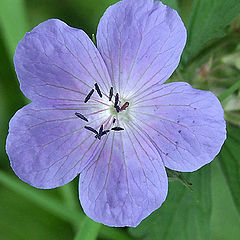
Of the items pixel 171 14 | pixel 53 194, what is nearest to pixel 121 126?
pixel 171 14

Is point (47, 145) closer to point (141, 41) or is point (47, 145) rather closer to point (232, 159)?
point (141, 41)

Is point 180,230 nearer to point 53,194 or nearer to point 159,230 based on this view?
point 159,230

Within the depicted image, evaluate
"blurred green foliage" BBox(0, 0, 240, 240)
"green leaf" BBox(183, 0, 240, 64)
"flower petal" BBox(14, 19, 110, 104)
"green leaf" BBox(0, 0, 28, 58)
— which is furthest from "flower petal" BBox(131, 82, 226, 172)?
"green leaf" BBox(0, 0, 28, 58)

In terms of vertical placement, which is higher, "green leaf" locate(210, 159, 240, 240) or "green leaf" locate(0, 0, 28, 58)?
"green leaf" locate(0, 0, 28, 58)

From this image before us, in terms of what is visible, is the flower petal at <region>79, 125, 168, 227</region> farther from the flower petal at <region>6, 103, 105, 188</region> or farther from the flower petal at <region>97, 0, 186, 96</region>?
the flower petal at <region>97, 0, 186, 96</region>

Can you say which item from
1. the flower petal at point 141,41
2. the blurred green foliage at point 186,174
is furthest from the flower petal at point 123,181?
the blurred green foliage at point 186,174

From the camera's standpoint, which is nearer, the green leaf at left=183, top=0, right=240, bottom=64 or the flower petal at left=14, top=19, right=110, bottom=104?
the flower petal at left=14, top=19, right=110, bottom=104

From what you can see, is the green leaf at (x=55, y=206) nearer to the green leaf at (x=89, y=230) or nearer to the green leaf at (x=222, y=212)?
the green leaf at (x=89, y=230)
